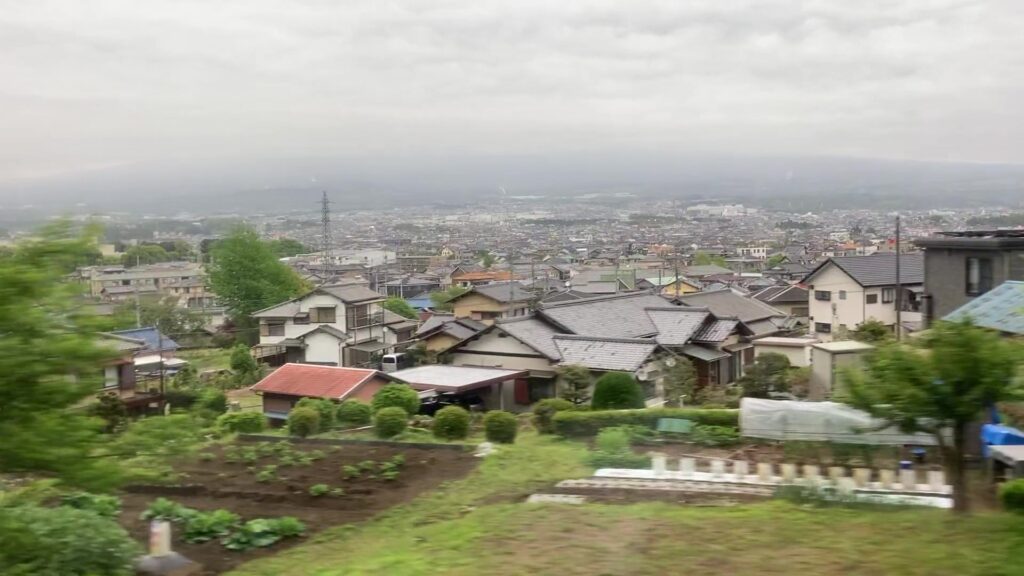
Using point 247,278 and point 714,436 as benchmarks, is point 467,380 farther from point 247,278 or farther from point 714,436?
point 247,278

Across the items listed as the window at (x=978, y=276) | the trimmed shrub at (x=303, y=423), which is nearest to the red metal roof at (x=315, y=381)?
the trimmed shrub at (x=303, y=423)

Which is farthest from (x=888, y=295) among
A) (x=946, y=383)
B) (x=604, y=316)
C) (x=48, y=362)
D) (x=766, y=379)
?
(x=48, y=362)

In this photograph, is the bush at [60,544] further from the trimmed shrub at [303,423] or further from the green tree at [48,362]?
the trimmed shrub at [303,423]

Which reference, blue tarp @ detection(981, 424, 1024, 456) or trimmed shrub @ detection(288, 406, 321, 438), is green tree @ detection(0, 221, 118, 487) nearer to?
trimmed shrub @ detection(288, 406, 321, 438)

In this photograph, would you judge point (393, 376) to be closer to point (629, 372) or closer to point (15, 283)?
point (629, 372)

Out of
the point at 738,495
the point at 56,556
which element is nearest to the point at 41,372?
the point at 56,556

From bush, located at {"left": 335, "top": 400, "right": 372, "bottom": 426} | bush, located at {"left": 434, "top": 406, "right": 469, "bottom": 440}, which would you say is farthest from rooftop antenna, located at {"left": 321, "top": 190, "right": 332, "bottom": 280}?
bush, located at {"left": 434, "top": 406, "right": 469, "bottom": 440}
